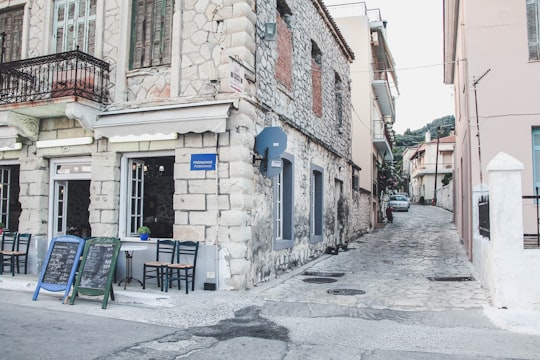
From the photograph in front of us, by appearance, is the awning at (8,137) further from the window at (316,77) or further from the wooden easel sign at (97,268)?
the window at (316,77)

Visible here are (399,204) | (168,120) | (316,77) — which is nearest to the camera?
(168,120)

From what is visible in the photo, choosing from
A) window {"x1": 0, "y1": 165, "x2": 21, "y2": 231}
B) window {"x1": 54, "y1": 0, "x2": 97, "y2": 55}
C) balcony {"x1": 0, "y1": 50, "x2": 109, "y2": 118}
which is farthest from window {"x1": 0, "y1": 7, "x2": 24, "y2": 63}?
window {"x1": 0, "y1": 165, "x2": 21, "y2": 231}

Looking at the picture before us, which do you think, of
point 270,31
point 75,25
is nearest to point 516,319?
point 270,31

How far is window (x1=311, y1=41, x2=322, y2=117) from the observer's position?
13.1m

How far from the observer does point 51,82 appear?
31.3 ft

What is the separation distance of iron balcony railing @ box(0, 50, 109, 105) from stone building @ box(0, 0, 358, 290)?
0.11 feet

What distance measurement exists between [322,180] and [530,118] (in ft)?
19.1

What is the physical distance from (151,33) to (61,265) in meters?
4.78

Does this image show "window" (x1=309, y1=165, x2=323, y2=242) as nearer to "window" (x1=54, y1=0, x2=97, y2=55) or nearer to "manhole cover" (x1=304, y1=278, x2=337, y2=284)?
"manhole cover" (x1=304, y1=278, x2=337, y2=284)

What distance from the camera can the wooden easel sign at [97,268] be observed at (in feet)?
22.9

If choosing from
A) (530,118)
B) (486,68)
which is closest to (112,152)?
(486,68)

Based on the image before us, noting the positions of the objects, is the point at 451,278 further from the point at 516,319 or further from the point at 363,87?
the point at 363,87

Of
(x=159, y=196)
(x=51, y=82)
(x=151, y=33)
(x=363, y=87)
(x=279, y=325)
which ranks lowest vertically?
(x=279, y=325)

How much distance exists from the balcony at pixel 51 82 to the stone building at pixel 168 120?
33mm
